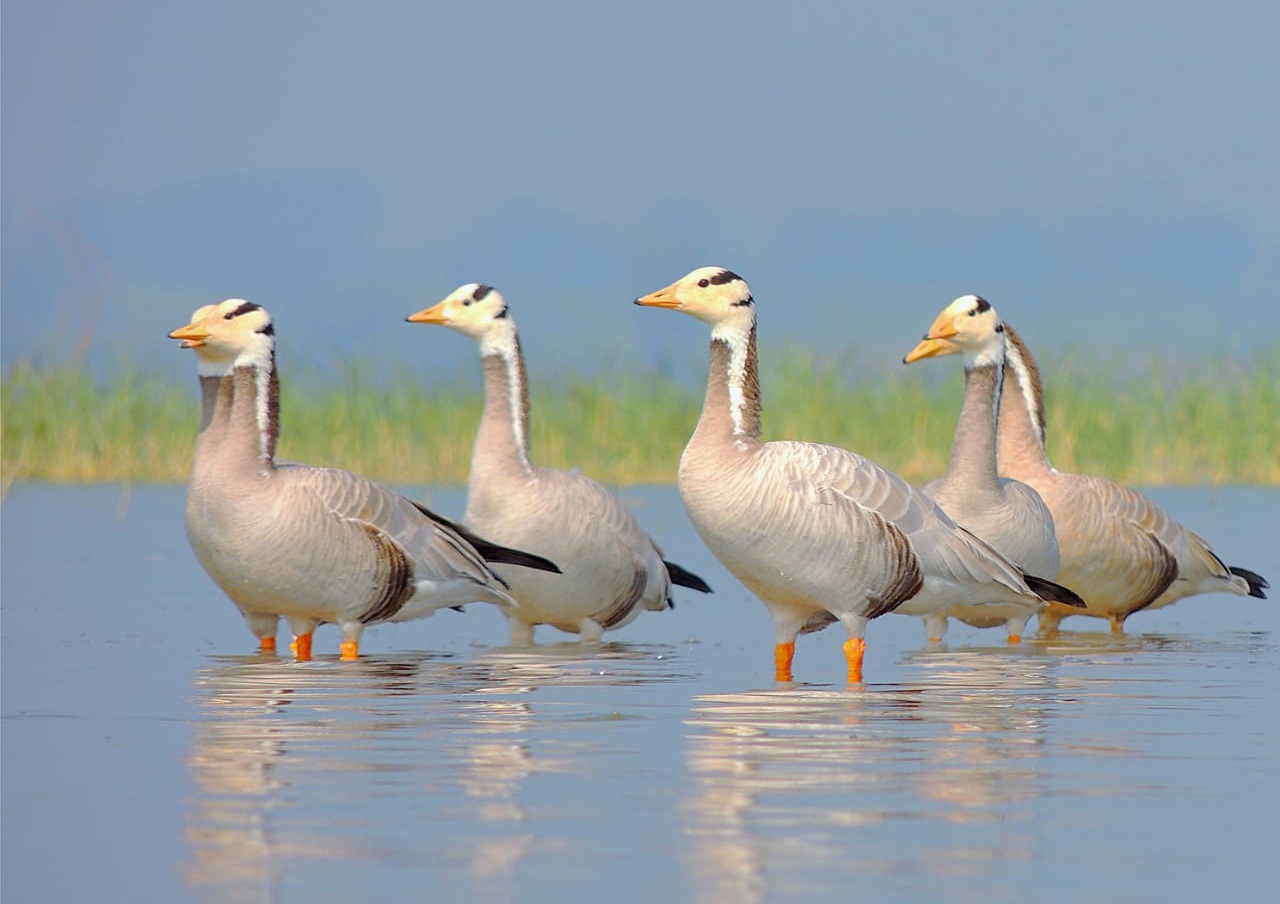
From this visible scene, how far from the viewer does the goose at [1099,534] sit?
1411cm

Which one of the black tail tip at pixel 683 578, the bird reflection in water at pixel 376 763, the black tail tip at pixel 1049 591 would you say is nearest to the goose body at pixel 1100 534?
the black tail tip at pixel 1049 591

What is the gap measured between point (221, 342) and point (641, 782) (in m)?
5.15

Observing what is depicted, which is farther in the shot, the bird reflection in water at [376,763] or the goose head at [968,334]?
the goose head at [968,334]

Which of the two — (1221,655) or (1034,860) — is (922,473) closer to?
(1221,655)

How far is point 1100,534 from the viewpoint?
1409 cm

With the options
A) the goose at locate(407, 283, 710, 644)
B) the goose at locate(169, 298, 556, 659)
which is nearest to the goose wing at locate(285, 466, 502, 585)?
the goose at locate(169, 298, 556, 659)

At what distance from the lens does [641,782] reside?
8.23m

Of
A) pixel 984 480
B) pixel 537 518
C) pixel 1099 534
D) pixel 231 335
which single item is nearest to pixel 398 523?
pixel 537 518

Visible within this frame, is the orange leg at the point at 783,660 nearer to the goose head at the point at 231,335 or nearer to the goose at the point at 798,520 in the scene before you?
the goose at the point at 798,520

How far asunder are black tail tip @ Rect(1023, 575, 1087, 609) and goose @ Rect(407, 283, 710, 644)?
2.32 m

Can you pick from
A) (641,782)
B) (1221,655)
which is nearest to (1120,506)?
(1221,655)

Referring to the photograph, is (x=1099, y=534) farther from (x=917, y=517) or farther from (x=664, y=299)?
(x=664, y=299)

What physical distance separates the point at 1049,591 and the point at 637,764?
4525mm

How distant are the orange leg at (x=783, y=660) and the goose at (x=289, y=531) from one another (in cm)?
149
